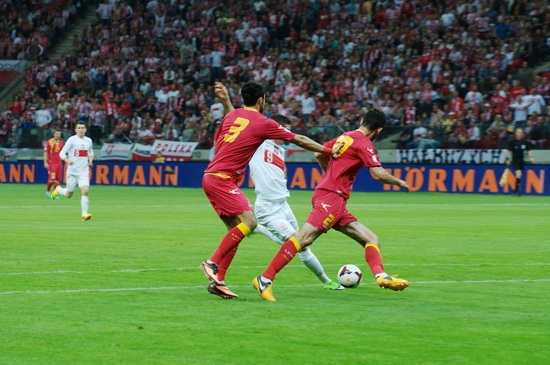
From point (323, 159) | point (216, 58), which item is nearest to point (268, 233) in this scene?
point (323, 159)

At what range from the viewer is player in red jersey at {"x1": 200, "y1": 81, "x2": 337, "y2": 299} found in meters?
10.4

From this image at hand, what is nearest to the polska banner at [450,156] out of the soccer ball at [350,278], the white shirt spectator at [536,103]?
the white shirt spectator at [536,103]

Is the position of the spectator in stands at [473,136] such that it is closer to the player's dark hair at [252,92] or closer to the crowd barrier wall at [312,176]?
the crowd barrier wall at [312,176]

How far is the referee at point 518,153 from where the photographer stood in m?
33.1

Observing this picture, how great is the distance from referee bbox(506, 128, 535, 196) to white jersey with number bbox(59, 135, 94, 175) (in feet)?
48.3

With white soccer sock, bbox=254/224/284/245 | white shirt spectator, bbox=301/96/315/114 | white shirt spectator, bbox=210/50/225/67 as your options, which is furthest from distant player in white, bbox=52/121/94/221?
white shirt spectator, bbox=210/50/225/67

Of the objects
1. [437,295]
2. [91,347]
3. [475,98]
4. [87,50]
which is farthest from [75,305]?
[87,50]

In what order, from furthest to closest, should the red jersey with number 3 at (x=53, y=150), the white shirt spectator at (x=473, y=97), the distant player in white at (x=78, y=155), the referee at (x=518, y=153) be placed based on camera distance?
the white shirt spectator at (x=473, y=97) < the referee at (x=518, y=153) < the red jersey with number 3 at (x=53, y=150) < the distant player in white at (x=78, y=155)

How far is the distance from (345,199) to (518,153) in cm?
2330

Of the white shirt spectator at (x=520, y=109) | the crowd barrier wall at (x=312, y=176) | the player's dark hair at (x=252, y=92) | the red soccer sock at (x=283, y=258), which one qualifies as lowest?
the crowd barrier wall at (x=312, y=176)

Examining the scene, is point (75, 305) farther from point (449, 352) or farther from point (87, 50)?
point (87, 50)

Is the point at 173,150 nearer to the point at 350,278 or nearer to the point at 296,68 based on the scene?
the point at 296,68

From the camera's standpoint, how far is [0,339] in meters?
7.77

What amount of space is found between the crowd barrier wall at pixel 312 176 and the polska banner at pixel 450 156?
0.20 metres
